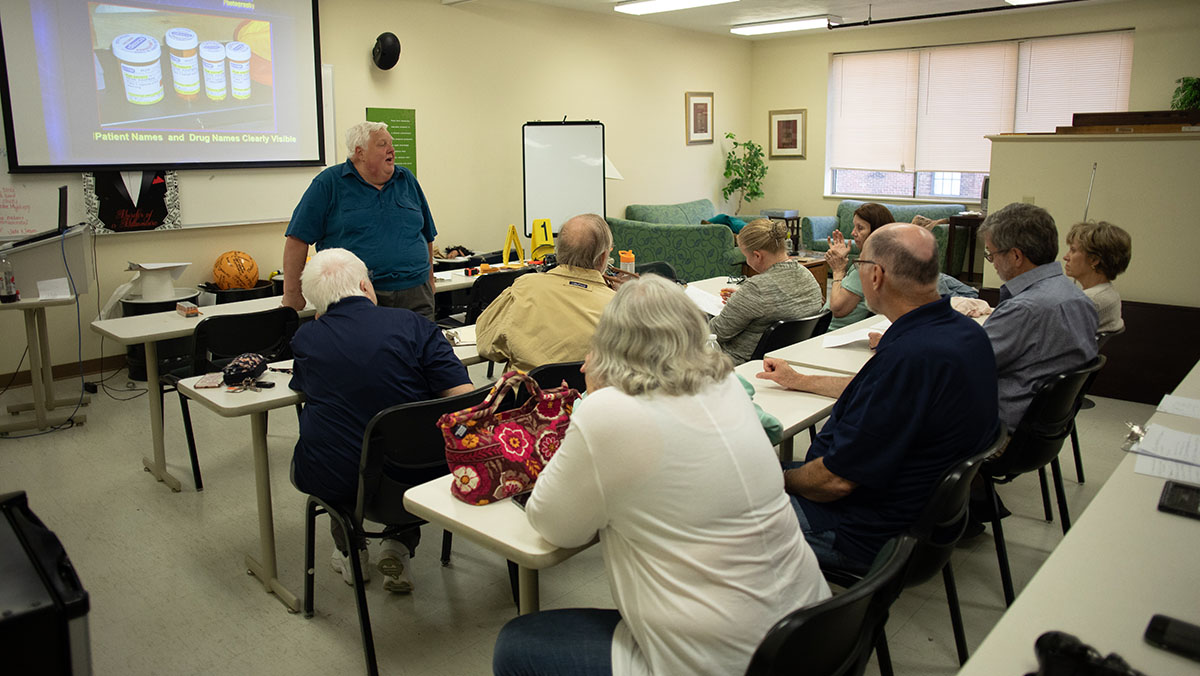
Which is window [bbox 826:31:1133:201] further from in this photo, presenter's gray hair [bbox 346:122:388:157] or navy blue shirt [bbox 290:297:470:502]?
navy blue shirt [bbox 290:297:470:502]

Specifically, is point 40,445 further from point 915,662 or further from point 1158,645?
point 1158,645

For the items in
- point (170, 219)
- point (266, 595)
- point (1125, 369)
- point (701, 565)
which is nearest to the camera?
point (701, 565)

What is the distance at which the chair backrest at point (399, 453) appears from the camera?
2234 millimetres

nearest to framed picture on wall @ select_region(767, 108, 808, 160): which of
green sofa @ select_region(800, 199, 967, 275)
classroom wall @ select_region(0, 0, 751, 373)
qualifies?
classroom wall @ select_region(0, 0, 751, 373)

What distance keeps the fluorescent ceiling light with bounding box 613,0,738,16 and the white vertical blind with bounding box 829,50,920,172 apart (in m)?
3.00

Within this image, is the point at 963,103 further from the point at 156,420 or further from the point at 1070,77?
the point at 156,420

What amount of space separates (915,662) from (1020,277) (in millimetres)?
1344

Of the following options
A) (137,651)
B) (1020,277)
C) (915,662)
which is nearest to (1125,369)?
(1020,277)

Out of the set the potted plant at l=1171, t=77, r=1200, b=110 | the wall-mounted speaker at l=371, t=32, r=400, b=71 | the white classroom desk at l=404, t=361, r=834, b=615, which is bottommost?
the white classroom desk at l=404, t=361, r=834, b=615

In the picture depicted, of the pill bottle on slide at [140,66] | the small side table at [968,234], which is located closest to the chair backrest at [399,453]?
the pill bottle on slide at [140,66]

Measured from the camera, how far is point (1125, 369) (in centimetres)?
491

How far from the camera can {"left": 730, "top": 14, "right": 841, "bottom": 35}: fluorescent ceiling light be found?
867cm

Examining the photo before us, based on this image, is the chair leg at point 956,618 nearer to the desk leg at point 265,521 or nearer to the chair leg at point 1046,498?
the chair leg at point 1046,498

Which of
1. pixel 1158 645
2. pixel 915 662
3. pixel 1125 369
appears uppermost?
pixel 1158 645
